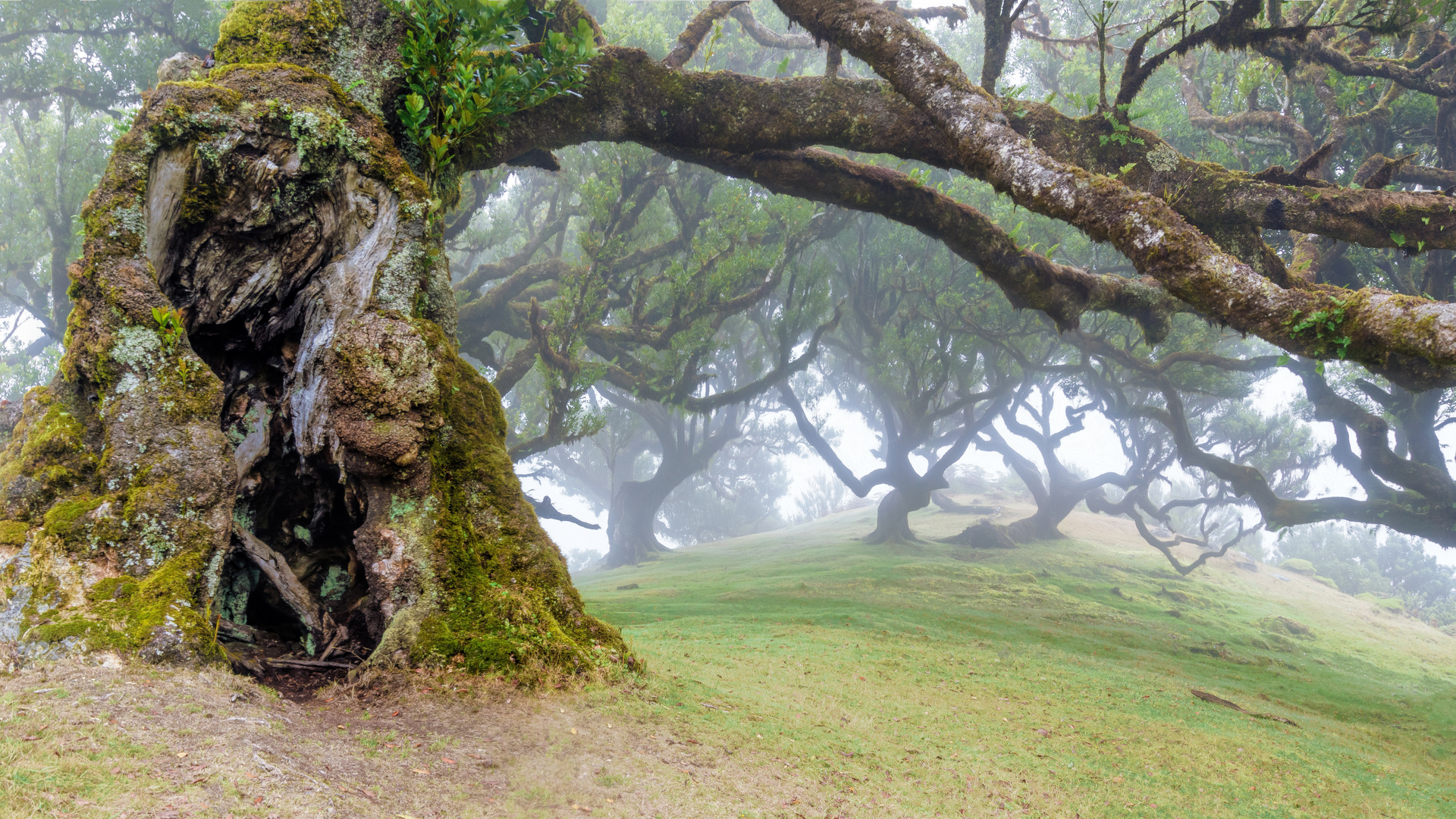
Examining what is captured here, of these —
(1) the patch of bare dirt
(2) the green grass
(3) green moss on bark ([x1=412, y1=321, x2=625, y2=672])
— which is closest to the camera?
(1) the patch of bare dirt

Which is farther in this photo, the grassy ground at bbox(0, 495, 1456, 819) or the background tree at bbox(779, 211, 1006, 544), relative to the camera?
the background tree at bbox(779, 211, 1006, 544)

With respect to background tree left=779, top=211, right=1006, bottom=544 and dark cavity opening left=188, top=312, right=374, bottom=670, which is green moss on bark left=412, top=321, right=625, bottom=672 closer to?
dark cavity opening left=188, top=312, right=374, bottom=670

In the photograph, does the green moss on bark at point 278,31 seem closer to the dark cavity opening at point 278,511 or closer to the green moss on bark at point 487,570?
the dark cavity opening at point 278,511

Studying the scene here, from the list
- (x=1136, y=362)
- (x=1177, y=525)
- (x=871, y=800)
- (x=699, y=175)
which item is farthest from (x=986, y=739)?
(x=1177, y=525)

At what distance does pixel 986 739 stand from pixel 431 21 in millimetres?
7026

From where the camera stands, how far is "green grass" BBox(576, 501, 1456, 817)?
4.00 metres

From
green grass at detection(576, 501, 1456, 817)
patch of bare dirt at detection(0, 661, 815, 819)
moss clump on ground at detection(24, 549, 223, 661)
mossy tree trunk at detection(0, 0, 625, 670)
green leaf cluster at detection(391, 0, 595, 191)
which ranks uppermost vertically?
green leaf cluster at detection(391, 0, 595, 191)

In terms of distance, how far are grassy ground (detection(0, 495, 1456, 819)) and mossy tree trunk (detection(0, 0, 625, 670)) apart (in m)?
0.49

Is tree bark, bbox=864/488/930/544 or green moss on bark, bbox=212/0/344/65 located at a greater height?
green moss on bark, bbox=212/0/344/65

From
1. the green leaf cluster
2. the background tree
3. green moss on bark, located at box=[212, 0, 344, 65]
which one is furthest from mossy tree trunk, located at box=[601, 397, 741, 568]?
green moss on bark, located at box=[212, 0, 344, 65]

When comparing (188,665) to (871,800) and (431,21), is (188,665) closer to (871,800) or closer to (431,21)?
(871,800)

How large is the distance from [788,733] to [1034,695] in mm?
3352

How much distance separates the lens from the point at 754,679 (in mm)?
5559

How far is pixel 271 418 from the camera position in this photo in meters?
4.68
